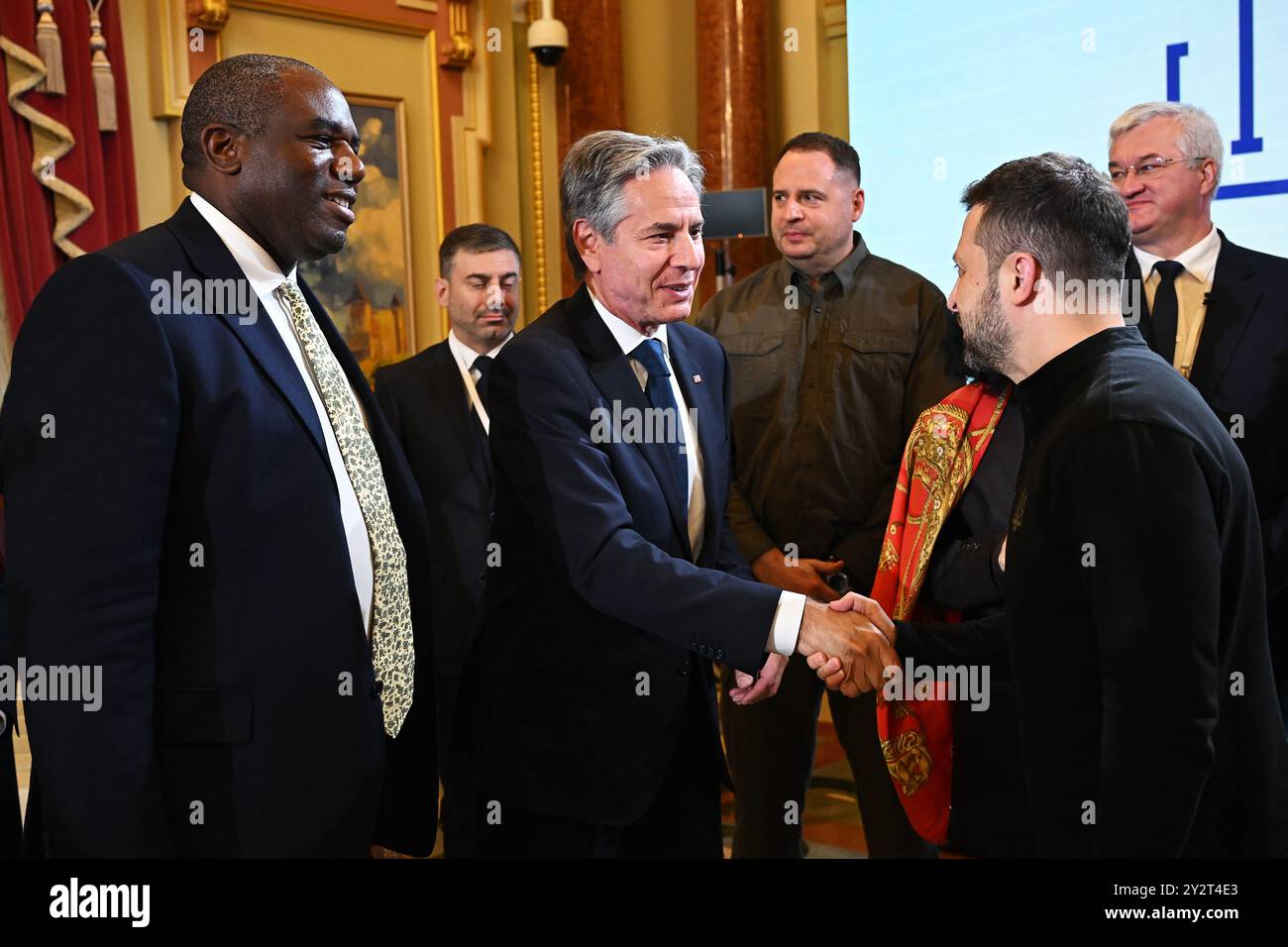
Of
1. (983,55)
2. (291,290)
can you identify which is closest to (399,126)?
(983,55)

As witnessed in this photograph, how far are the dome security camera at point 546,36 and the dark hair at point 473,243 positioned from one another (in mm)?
2325

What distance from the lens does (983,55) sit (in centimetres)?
449

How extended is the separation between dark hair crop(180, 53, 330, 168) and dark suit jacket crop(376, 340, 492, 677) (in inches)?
67.9

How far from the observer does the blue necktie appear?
84.0 inches

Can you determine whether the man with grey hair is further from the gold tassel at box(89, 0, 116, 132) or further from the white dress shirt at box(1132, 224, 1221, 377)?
the gold tassel at box(89, 0, 116, 132)

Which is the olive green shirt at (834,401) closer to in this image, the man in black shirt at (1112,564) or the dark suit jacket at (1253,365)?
the dark suit jacket at (1253,365)

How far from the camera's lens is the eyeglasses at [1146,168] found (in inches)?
108

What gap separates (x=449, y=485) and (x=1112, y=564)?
2.23 metres

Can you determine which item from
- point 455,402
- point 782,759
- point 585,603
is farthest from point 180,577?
point 455,402

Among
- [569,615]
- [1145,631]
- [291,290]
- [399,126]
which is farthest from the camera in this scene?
[399,126]

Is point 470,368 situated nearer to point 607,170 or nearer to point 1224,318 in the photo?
point 607,170

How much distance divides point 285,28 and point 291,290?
3.86 m

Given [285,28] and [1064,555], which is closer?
[1064,555]
